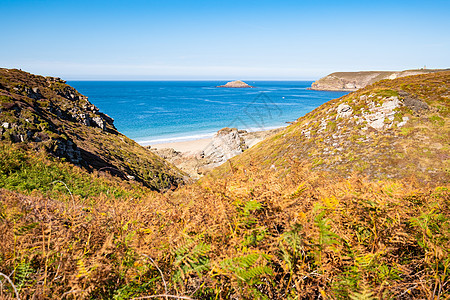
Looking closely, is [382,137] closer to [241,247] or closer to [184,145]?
[241,247]

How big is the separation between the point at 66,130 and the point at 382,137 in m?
27.2

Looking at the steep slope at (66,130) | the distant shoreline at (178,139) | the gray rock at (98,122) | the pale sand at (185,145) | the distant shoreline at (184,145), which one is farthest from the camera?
the distant shoreline at (178,139)

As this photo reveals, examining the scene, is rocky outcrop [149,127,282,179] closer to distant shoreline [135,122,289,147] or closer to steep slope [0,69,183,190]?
steep slope [0,69,183,190]

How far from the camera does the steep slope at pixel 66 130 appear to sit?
1470 centimetres

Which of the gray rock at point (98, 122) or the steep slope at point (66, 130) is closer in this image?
the steep slope at point (66, 130)

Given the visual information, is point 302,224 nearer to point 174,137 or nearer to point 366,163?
point 366,163

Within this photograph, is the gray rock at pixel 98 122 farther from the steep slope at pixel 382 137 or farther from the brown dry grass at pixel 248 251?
the brown dry grass at pixel 248 251

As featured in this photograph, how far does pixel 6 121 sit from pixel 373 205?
1854cm

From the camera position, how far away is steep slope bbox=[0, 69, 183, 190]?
1470cm

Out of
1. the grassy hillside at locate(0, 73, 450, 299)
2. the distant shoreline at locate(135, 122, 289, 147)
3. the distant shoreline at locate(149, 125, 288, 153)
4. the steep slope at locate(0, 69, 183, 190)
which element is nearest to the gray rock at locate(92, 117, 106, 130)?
the steep slope at locate(0, 69, 183, 190)

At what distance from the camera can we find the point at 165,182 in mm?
24875

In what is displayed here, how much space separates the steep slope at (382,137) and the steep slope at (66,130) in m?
11.8

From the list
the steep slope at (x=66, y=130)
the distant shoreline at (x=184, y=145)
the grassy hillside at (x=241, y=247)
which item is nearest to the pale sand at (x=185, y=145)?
the distant shoreline at (x=184, y=145)

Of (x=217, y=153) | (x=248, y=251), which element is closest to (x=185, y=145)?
(x=217, y=153)
